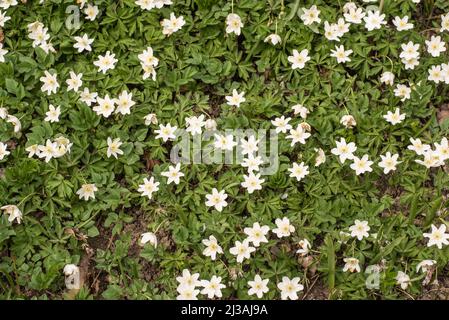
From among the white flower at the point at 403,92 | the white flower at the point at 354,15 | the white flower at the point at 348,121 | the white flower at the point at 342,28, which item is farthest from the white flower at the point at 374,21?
the white flower at the point at 348,121

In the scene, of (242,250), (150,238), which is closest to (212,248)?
(242,250)

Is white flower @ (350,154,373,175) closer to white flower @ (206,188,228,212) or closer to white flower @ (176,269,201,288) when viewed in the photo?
white flower @ (206,188,228,212)

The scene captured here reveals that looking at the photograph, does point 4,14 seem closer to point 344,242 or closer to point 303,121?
point 303,121

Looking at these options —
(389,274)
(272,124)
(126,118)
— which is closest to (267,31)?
(272,124)

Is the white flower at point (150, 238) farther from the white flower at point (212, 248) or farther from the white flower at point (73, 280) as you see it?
the white flower at point (73, 280)

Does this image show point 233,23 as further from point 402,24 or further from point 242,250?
point 242,250
